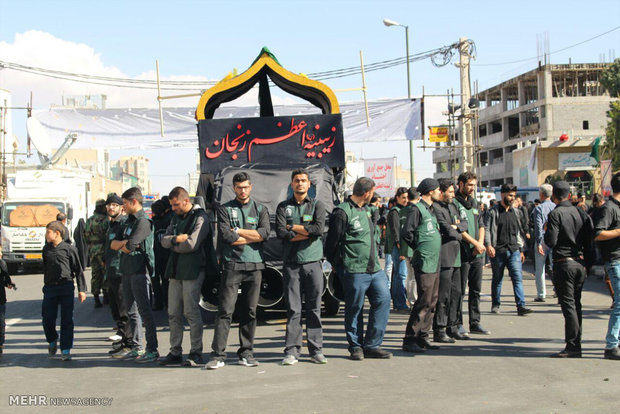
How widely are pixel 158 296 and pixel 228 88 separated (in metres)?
4.25

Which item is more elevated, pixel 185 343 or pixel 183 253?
pixel 183 253

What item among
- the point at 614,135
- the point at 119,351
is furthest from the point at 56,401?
the point at 614,135

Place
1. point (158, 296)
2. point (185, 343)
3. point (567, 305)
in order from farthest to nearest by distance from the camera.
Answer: point (158, 296)
point (185, 343)
point (567, 305)

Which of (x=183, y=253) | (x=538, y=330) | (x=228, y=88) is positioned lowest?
(x=538, y=330)

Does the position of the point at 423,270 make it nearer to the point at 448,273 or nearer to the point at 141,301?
the point at 448,273

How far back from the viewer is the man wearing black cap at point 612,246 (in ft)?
26.1

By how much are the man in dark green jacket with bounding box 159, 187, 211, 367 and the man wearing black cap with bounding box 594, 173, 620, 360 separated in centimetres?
431

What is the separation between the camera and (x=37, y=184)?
23.8 metres

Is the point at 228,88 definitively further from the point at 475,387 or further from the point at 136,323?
the point at 475,387

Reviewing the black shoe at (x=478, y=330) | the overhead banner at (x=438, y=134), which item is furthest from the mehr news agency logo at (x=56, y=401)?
the overhead banner at (x=438, y=134)

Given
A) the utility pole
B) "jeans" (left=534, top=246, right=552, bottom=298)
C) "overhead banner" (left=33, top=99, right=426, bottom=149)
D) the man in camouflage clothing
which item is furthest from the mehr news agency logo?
the utility pole

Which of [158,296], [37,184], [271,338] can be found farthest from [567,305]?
[37,184]

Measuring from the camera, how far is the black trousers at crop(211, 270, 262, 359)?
8070mm

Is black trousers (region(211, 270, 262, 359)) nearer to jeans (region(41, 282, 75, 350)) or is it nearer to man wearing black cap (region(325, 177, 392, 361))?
man wearing black cap (region(325, 177, 392, 361))
